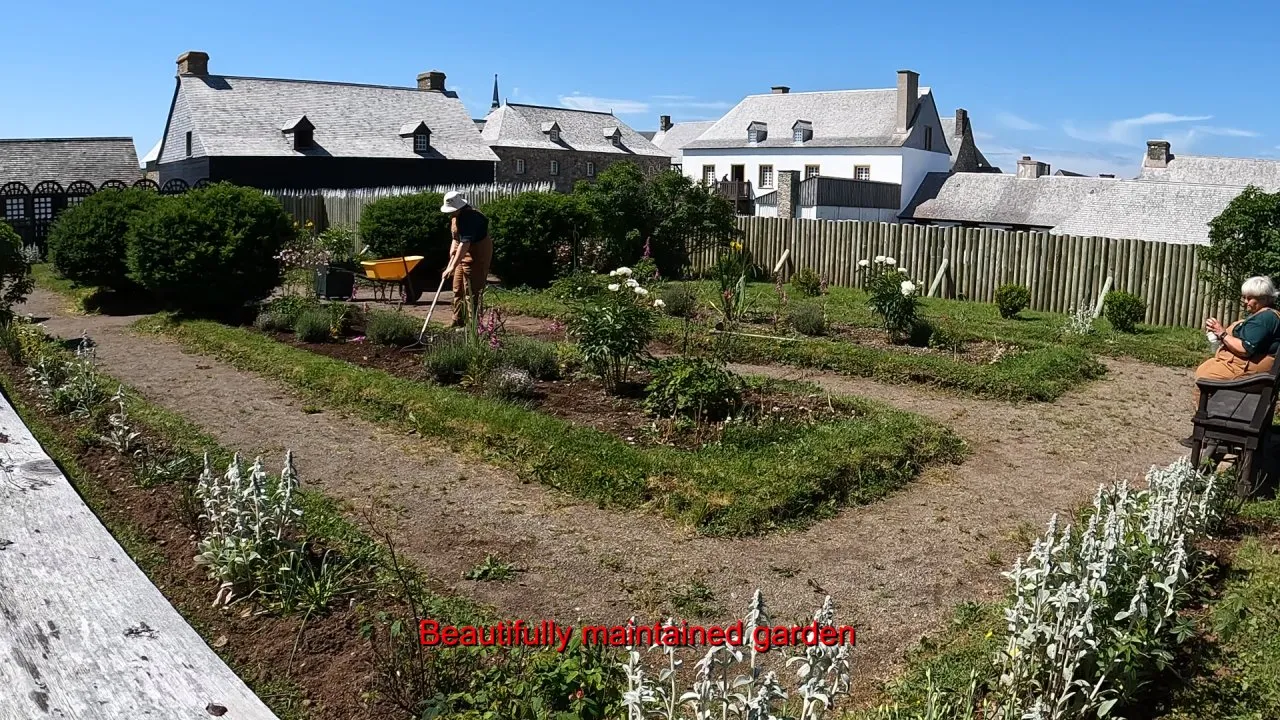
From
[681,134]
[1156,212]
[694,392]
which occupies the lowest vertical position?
[694,392]

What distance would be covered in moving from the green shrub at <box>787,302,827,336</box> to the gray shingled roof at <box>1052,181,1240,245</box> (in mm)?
14285

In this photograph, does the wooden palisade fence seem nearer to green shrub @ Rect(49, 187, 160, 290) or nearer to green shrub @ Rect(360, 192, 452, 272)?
green shrub @ Rect(360, 192, 452, 272)

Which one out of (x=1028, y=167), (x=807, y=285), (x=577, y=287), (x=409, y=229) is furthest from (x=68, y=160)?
(x=1028, y=167)

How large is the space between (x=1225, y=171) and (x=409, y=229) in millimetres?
36820

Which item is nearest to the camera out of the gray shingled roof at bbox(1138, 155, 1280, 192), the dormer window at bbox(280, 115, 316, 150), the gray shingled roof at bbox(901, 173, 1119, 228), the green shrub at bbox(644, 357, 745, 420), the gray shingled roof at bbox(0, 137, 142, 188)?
the green shrub at bbox(644, 357, 745, 420)

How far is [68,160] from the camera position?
3409 cm

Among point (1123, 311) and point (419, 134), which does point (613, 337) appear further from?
point (419, 134)

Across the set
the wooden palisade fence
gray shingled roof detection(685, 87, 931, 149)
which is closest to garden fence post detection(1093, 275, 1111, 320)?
the wooden palisade fence

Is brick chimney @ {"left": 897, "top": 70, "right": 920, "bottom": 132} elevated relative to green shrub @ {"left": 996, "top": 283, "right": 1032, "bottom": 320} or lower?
elevated

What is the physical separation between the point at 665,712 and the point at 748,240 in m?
19.4

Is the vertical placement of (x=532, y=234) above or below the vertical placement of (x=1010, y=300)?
above

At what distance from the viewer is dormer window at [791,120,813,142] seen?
53.2m

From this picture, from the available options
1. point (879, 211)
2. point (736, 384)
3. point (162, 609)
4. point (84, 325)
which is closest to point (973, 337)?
point (736, 384)

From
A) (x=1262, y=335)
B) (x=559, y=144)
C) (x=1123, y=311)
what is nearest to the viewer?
(x=1262, y=335)
